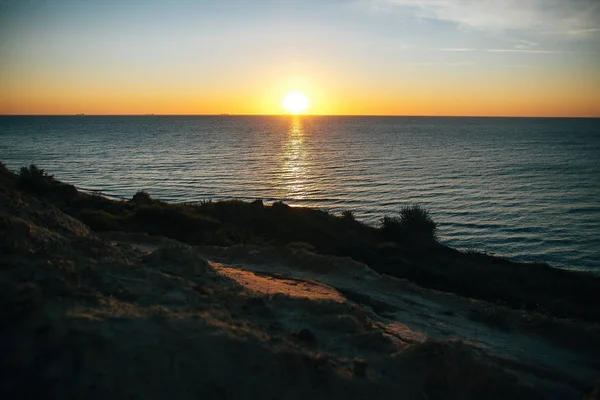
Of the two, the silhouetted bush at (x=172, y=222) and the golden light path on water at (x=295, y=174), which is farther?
the golden light path on water at (x=295, y=174)

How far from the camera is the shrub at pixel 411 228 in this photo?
1097 inches

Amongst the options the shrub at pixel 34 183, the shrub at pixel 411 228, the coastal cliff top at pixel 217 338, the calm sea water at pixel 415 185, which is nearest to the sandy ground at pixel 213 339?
the coastal cliff top at pixel 217 338

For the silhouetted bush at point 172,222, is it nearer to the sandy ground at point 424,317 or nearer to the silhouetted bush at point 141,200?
the silhouetted bush at point 141,200

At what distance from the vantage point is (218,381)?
26.3 feet

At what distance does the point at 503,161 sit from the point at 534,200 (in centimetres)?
3792

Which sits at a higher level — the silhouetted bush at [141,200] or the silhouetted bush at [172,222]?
the silhouetted bush at [141,200]

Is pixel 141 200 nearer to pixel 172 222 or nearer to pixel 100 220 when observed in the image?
pixel 172 222

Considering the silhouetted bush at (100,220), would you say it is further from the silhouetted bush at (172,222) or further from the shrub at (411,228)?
the shrub at (411,228)

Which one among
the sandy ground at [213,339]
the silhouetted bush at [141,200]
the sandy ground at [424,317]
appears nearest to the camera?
the sandy ground at [213,339]

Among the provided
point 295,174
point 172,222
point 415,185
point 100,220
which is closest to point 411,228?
point 172,222

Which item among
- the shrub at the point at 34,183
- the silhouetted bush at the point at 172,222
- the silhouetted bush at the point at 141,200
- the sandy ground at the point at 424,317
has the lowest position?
the sandy ground at the point at 424,317

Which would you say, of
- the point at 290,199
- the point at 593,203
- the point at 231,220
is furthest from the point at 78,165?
the point at 593,203

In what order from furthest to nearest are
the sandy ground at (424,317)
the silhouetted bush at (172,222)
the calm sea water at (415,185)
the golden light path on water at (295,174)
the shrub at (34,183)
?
the golden light path on water at (295,174) < the calm sea water at (415,185) < the shrub at (34,183) < the silhouetted bush at (172,222) < the sandy ground at (424,317)

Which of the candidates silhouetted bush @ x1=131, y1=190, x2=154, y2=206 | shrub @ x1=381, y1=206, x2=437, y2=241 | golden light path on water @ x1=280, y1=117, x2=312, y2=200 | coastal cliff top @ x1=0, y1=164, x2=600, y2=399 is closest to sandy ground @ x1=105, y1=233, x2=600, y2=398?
coastal cliff top @ x1=0, y1=164, x2=600, y2=399
